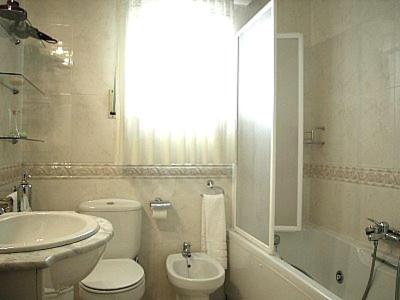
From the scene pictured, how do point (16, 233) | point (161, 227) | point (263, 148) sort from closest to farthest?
point (16, 233) < point (263, 148) < point (161, 227)

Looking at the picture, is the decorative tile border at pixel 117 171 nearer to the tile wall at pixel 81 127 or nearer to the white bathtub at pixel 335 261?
the tile wall at pixel 81 127

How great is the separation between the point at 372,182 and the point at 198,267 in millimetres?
1294

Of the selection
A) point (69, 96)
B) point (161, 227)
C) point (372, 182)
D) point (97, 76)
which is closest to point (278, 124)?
point (372, 182)

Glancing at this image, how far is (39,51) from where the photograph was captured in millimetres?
2316

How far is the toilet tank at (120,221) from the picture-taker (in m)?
2.21

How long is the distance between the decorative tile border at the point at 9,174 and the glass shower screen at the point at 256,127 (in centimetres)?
152

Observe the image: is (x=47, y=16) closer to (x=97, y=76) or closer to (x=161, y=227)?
(x=97, y=76)

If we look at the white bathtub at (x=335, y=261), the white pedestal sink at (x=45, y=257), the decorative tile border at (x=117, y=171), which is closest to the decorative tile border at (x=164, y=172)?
the decorative tile border at (x=117, y=171)

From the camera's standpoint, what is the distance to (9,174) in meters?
2.00

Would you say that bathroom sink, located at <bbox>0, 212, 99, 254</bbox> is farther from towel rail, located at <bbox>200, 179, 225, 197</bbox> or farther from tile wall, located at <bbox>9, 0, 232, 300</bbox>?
towel rail, located at <bbox>200, 179, 225, 197</bbox>

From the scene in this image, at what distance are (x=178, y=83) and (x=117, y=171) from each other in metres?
0.79

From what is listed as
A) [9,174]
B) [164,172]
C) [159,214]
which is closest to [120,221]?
[159,214]

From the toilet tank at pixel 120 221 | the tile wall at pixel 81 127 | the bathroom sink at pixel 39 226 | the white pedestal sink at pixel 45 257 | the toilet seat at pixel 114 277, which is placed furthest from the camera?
the tile wall at pixel 81 127

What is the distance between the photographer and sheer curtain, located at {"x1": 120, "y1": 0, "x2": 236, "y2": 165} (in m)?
2.30
